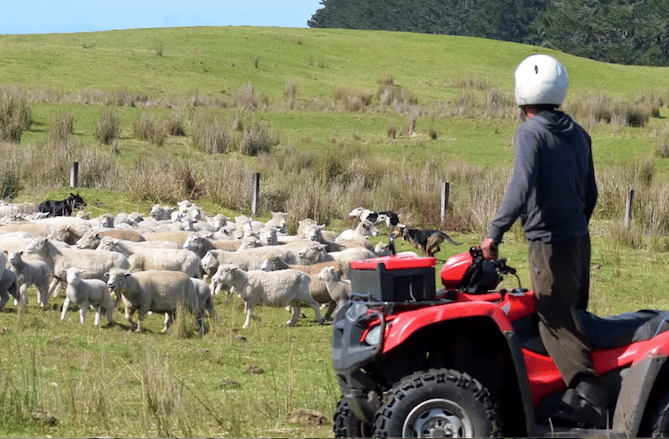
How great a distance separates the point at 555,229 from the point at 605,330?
27.1 inches

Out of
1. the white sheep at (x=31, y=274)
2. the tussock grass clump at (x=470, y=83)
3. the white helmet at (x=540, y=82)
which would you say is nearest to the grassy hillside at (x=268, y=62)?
the tussock grass clump at (x=470, y=83)

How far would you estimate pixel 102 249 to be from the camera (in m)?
16.4

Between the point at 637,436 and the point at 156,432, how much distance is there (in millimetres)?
3034

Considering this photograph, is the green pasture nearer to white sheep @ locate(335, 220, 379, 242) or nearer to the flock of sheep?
the flock of sheep

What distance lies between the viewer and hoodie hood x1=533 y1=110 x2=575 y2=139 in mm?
6301

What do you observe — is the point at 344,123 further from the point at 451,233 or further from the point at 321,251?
the point at 321,251

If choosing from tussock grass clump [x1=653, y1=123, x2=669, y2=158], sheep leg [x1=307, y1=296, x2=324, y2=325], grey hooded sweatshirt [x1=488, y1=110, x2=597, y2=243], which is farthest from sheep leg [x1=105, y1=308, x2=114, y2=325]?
tussock grass clump [x1=653, y1=123, x2=669, y2=158]

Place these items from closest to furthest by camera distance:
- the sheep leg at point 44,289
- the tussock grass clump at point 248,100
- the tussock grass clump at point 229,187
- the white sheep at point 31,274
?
the white sheep at point 31,274
the sheep leg at point 44,289
the tussock grass clump at point 229,187
the tussock grass clump at point 248,100

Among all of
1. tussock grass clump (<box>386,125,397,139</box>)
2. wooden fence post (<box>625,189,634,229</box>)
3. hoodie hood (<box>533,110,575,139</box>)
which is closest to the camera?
hoodie hood (<box>533,110,575,139</box>)

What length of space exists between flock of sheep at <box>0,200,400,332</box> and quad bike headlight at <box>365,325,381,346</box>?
753 centimetres

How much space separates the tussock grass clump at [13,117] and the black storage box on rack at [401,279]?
28440 millimetres

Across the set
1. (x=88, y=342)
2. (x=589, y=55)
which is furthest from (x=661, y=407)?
(x=589, y=55)

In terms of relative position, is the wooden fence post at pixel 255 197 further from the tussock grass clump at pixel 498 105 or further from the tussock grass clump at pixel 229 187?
the tussock grass clump at pixel 498 105

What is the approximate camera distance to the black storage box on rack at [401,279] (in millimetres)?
6105
